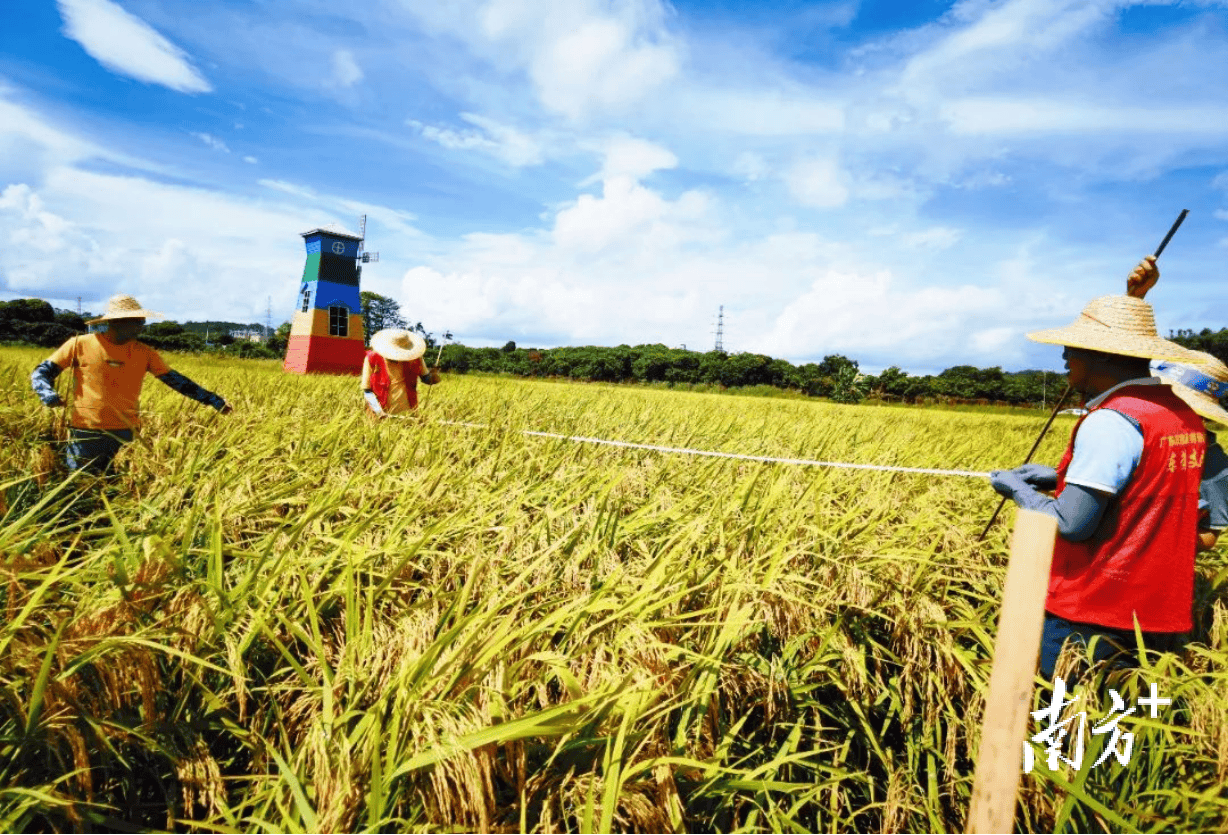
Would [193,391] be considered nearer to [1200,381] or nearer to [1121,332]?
[1121,332]

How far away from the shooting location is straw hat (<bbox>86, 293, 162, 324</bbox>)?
3946mm

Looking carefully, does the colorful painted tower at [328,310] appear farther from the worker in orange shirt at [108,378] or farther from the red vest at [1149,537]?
the red vest at [1149,537]

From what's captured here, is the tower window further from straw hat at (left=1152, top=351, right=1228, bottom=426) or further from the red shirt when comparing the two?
straw hat at (left=1152, top=351, right=1228, bottom=426)

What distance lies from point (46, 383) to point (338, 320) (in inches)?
940

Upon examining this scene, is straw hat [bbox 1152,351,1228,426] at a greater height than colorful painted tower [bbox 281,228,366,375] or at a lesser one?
lesser

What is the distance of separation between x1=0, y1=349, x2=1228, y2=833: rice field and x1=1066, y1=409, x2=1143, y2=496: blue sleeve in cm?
57

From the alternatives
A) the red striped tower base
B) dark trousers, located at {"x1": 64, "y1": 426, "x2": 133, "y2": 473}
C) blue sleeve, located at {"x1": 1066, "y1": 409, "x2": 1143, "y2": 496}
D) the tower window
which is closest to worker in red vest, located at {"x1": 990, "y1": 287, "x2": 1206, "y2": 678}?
blue sleeve, located at {"x1": 1066, "y1": 409, "x2": 1143, "y2": 496}

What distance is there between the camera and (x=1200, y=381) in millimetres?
2822

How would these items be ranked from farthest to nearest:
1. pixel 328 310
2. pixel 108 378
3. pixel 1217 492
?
pixel 328 310 < pixel 108 378 < pixel 1217 492

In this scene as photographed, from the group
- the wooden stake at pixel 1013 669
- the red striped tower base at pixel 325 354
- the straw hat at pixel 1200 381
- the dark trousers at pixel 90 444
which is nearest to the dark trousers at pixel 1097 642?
the straw hat at pixel 1200 381

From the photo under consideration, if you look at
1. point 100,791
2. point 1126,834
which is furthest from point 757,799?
point 100,791

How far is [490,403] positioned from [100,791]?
4.77 meters

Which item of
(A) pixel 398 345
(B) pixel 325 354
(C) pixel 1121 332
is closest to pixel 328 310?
(B) pixel 325 354

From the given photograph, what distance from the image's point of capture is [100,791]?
1425mm
